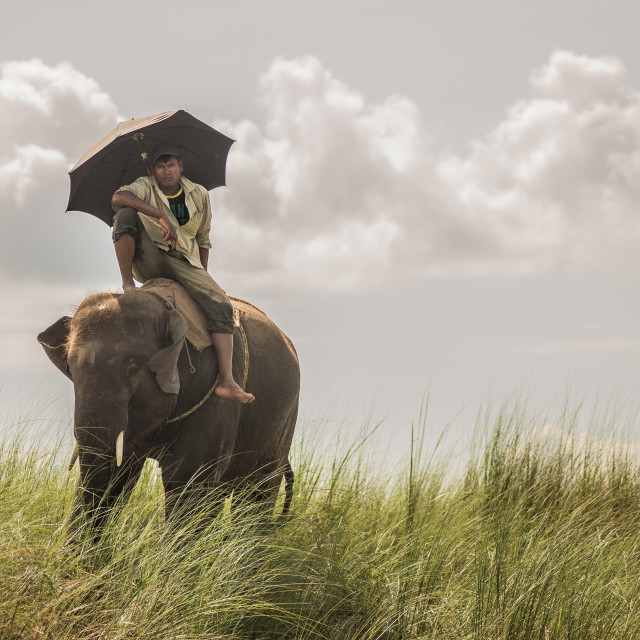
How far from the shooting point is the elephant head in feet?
14.9

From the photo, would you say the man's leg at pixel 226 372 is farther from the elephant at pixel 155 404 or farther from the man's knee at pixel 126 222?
the man's knee at pixel 126 222

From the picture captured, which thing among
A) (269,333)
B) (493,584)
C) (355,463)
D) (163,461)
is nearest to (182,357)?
(163,461)

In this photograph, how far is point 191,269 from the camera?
5.36 meters

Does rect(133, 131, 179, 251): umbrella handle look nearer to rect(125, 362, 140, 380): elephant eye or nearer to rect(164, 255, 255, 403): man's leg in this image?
rect(164, 255, 255, 403): man's leg

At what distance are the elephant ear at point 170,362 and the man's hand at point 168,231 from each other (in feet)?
2.14

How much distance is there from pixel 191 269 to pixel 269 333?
2.75 feet

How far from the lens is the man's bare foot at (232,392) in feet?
16.7

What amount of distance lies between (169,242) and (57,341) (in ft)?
2.87

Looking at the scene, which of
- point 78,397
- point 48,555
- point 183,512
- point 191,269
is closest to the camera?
point 48,555

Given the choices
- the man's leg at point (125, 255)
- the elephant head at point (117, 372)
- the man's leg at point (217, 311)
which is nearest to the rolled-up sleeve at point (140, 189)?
the man's leg at point (125, 255)

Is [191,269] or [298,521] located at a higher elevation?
[191,269]

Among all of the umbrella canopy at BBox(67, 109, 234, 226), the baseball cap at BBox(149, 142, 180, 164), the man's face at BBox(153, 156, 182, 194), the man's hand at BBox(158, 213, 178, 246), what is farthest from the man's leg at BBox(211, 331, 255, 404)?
the umbrella canopy at BBox(67, 109, 234, 226)

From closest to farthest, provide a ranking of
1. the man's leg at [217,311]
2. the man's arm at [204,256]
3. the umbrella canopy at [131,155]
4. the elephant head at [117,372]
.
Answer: the elephant head at [117,372] → the man's leg at [217,311] → the umbrella canopy at [131,155] → the man's arm at [204,256]

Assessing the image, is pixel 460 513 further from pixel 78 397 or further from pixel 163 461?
pixel 78 397
